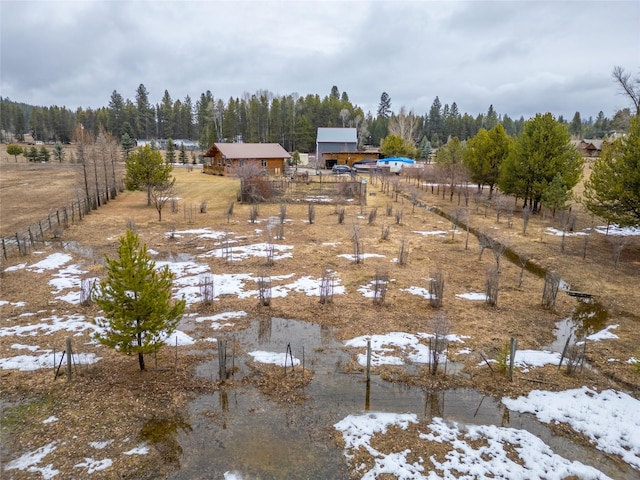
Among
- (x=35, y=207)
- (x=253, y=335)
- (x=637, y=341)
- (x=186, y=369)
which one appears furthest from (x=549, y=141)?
(x=35, y=207)

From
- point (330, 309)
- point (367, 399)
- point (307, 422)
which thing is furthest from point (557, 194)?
point (307, 422)

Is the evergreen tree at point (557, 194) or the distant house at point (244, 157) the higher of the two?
the distant house at point (244, 157)

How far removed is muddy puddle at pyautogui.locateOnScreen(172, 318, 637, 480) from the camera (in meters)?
6.38

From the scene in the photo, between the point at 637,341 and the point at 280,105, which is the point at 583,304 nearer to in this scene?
the point at 637,341

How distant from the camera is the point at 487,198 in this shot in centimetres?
3331

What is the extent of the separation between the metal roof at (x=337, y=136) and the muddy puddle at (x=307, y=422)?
53722mm

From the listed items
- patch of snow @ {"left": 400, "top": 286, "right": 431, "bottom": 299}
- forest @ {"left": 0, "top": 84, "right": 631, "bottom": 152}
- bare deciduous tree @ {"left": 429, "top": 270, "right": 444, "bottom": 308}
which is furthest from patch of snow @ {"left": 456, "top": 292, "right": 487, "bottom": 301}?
forest @ {"left": 0, "top": 84, "right": 631, "bottom": 152}

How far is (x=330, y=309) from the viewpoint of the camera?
482 inches

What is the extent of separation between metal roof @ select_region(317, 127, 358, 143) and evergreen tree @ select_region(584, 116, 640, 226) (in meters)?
44.7

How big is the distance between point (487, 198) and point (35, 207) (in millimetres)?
34022

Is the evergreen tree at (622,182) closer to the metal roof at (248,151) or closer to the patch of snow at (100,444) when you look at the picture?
the patch of snow at (100,444)

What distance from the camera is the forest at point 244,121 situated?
7600cm

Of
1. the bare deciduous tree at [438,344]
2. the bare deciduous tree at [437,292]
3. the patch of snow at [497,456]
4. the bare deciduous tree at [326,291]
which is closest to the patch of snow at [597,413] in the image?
the patch of snow at [497,456]

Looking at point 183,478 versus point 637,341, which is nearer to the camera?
point 183,478
